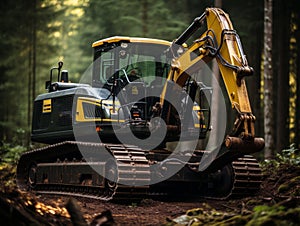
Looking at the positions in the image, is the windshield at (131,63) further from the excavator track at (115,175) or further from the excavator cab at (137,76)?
the excavator track at (115,175)

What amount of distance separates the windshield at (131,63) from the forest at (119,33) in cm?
861

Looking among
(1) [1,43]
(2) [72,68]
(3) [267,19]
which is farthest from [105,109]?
(2) [72,68]

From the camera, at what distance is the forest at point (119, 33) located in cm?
2197

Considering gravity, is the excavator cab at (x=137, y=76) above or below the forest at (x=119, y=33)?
below

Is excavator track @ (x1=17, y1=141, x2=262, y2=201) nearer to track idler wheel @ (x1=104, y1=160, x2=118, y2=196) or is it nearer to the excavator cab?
track idler wheel @ (x1=104, y1=160, x2=118, y2=196)

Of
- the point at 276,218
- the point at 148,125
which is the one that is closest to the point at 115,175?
the point at 148,125

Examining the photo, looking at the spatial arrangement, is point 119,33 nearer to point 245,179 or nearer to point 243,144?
point 245,179

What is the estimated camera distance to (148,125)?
11000 millimetres

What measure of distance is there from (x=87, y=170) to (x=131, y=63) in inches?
98.5

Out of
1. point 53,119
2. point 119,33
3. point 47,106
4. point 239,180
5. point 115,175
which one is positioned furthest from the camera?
point 119,33

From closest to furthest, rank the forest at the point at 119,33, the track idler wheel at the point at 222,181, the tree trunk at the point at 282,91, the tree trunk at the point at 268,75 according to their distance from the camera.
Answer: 1. the track idler wheel at the point at 222,181
2. the tree trunk at the point at 268,75
3. the tree trunk at the point at 282,91
4. the forest at the point at 119,33

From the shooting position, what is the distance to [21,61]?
2695 centimetres

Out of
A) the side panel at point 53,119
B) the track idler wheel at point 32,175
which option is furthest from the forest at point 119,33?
the side panel at point 53,119

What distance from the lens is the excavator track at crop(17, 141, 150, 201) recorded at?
32.3 feet
